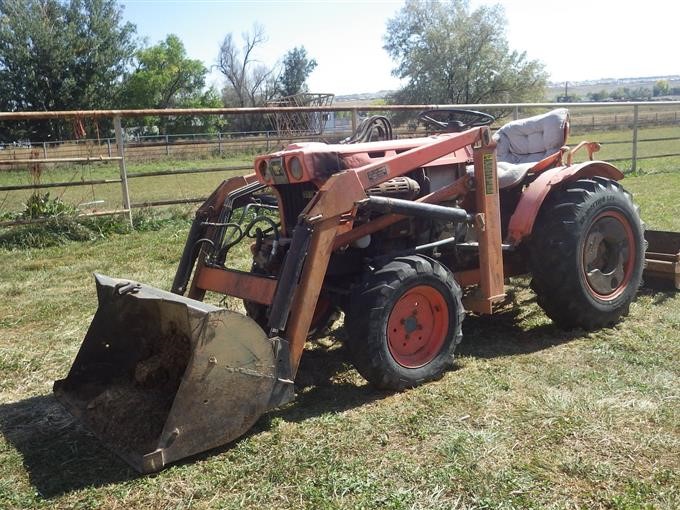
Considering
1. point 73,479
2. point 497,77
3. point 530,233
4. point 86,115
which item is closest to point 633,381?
point 530,233

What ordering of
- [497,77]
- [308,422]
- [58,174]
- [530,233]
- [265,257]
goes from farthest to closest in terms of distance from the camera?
[497,77] < [58,174] < [530,233] < [265,257] < [308,422]

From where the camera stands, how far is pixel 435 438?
3.27 m

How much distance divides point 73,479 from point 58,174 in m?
8.39

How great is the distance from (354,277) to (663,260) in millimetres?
3070

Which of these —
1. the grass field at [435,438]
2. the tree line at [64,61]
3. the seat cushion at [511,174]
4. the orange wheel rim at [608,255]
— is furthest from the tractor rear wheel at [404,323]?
the tree line at [64,61]

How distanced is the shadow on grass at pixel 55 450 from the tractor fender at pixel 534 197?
9.29ft

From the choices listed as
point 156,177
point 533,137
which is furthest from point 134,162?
point 533,137

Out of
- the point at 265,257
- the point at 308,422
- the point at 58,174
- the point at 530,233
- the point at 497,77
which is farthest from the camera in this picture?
the point at 497,77

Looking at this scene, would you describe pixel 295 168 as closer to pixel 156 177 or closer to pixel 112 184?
pixel 112 184

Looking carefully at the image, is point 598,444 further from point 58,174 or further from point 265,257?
point 58,174

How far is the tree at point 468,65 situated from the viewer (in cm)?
4144

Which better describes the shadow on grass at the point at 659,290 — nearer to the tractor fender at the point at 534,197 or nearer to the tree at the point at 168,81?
the tractor fender at the point at 534,197

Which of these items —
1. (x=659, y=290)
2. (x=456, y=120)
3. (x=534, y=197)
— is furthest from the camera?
(x=659, y=290)

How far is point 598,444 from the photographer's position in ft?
10.3
